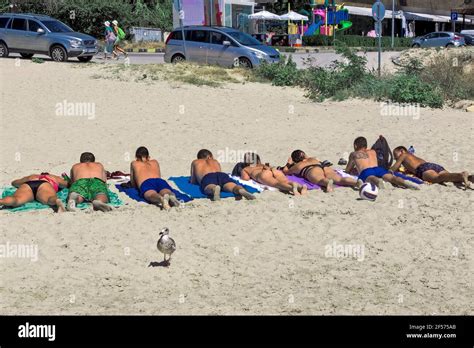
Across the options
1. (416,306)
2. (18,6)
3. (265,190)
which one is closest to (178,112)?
(265,190)

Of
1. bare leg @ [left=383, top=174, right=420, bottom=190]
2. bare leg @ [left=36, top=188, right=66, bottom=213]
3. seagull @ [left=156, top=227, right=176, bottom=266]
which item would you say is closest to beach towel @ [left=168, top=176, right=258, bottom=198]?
bare leg @ [left=36, top=188, right=66, bottom=213]

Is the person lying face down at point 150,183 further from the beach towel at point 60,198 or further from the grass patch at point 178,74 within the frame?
the grass patch at point 178,74

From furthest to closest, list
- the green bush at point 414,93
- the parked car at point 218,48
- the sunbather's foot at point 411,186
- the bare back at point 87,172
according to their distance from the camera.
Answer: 1. the parked car at point 218,48
2. the green bush at point 414,93
3. the sunbather's foot at point 411,186
4. the bare back at point 87,172

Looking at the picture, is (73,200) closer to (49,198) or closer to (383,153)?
(49,198)

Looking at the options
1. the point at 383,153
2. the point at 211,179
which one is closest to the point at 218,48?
the point at 383,153

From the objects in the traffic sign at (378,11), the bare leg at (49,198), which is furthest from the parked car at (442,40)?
the bare leg at (49,198)

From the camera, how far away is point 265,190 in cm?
1069

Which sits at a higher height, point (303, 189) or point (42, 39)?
point (42, 39)

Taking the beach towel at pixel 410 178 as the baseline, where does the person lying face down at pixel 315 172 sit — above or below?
above

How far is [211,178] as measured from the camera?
10477mm

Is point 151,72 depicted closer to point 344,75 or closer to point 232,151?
point 344,75

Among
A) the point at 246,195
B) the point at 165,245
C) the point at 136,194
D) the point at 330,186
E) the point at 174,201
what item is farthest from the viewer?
the point at 330,186

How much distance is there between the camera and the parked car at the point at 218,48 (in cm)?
2238

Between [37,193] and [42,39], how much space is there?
14565 mm
